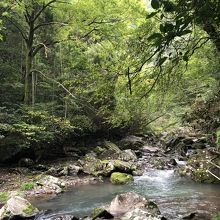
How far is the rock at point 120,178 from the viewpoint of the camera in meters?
13.6

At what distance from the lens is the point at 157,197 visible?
36.2 ft

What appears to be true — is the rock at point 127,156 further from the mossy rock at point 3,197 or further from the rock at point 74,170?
the mossy rock at point 3,197

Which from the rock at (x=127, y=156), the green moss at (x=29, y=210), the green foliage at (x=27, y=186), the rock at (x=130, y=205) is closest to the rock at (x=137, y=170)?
the rock at (x=127, y=156)

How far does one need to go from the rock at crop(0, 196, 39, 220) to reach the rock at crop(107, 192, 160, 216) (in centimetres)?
225

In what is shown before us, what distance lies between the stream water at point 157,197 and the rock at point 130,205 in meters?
0.57

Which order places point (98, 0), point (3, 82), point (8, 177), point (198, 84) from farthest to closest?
point (3, 82), point (98, 0), point (8, 177), point (198, 84)

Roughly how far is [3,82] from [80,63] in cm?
435

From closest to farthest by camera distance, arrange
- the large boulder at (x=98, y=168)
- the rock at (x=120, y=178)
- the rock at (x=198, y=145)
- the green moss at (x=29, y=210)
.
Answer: the green moss at (x=29, y=210), the rock at (x=120, y=178), the large boulder at (x=98, y=168), the rock at (x=198, y=145)

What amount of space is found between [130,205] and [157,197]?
2389 mm

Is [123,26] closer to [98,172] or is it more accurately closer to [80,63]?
[80,63]

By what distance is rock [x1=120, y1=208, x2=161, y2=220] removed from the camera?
7.70m

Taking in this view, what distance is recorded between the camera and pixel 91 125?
21.1m

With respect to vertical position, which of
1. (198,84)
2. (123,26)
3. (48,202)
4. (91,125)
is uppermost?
(123,26)

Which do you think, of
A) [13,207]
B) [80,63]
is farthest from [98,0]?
[13,207]
